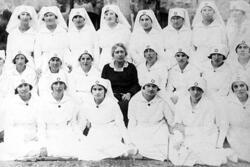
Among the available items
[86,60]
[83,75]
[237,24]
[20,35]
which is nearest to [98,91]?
[83,75]

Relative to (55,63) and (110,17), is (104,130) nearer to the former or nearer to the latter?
(55,63)

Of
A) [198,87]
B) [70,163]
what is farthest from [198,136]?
[70,163]

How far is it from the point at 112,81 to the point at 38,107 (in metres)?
0.73

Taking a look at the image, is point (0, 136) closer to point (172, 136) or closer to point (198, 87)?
point (172, 136)

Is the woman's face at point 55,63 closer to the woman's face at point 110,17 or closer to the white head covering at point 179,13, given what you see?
the woman's face at point 110,17

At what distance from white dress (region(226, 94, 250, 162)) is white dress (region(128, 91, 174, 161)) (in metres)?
0.53

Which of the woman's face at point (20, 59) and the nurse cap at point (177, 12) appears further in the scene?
the woman's face at point (20, 59)

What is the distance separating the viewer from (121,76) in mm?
3457

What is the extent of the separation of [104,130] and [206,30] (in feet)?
4.21

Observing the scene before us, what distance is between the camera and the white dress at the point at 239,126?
11.2 ft

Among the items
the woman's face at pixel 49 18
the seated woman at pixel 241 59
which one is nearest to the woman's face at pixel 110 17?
the woman's face at pixel 49 18

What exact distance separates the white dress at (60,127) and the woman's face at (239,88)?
1.43 meters

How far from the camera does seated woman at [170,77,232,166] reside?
339cm

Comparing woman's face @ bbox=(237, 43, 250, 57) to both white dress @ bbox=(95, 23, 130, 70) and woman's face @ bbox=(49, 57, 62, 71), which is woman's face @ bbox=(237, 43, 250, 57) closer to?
white dress @ bbox=(95, 23, 130, 70)
